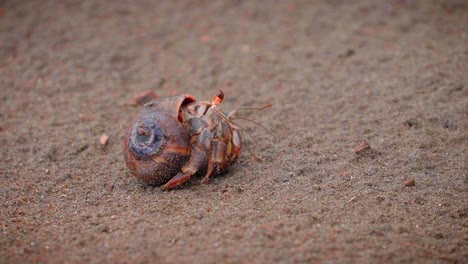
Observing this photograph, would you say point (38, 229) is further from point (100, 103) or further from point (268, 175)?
point (100, 103)

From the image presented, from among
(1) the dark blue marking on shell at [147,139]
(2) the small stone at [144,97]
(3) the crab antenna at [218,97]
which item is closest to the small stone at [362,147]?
(3) the crab antenna at [218,97]

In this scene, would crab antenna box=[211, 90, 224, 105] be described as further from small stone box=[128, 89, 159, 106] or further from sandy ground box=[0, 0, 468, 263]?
small stone box=[128, 89, 159, 106]

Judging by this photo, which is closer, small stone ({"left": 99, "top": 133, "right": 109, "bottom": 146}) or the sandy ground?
the sandy ground

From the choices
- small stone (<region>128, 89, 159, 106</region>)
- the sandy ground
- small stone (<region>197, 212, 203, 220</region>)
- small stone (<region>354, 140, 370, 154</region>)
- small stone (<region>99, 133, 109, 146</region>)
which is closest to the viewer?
the sandy ground

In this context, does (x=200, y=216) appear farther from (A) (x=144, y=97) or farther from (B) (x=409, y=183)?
(A) (x=144, y=97)

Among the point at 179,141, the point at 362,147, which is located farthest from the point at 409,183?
the point at 179,141

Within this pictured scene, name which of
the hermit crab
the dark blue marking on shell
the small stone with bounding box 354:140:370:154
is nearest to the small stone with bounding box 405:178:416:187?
the small stone with bounding box 354:140:370:154

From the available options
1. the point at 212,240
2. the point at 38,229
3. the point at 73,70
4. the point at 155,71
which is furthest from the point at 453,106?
the point at 73,70

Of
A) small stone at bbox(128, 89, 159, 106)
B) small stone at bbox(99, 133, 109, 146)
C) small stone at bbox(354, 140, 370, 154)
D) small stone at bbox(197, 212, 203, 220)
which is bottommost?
small stone at bbox(197, 212, 203, 220)
